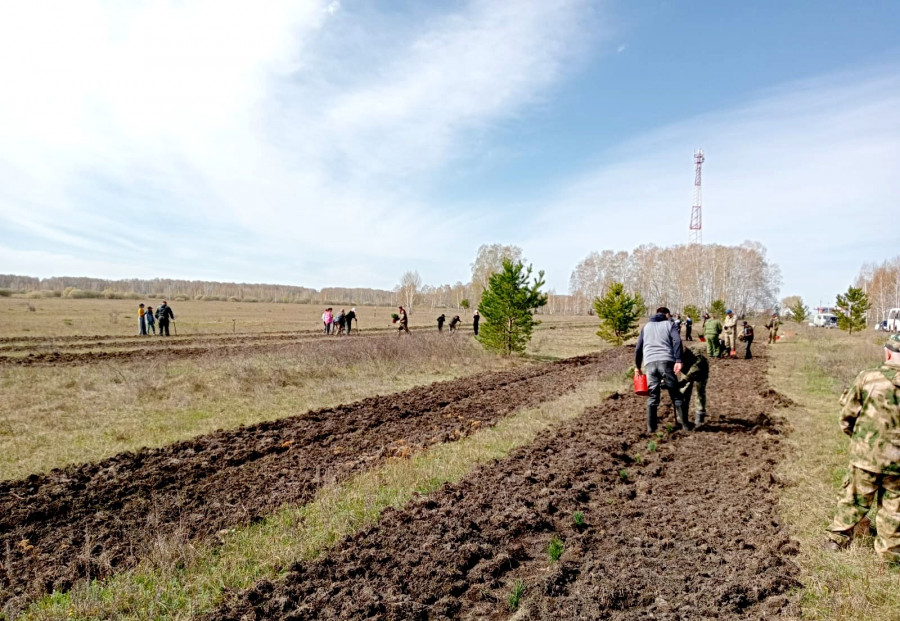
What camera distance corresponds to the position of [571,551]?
415cm

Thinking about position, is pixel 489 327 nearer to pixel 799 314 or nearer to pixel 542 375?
pixel 542 375

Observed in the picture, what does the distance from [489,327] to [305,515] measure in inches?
598

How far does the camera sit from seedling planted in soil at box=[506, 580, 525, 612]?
11.2 ft

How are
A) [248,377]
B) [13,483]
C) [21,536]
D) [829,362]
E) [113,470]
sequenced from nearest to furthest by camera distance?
[21,536] < [13,483] < [113,470] < [248,377] < [829,362]

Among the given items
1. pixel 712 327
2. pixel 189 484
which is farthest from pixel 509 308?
pixel 189 484

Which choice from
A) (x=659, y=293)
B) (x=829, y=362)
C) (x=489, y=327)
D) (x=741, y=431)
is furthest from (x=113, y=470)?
(x=659, y=293)

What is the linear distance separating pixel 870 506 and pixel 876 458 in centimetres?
46

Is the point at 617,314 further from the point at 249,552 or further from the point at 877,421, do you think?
the point at 249,552

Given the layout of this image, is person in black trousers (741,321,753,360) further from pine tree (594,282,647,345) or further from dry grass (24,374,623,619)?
dry grass (24,374,623,619)

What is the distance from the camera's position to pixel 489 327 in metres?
19.8

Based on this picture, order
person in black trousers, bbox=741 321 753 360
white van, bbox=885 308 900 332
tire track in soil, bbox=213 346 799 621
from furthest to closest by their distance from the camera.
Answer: white van, bbox=885 308 900 332 < person in black trousers, bbox=741 321 753 360 < tire track in soil, bbox=213 346 799 621

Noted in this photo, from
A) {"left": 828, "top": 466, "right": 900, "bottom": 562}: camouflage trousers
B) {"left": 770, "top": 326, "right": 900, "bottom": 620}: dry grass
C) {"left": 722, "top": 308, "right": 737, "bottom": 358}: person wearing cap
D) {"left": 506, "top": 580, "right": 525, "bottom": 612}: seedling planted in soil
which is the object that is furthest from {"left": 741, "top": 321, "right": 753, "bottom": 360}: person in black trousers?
{"left": 506, "top": 580, "right": 525, "bottom": 612}: seedling planted in soil

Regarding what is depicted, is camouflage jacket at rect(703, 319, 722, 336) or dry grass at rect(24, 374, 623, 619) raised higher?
camouflage jacket at rect(703, 319, 722, 336)

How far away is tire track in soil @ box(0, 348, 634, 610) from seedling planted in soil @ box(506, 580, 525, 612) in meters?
2.78
